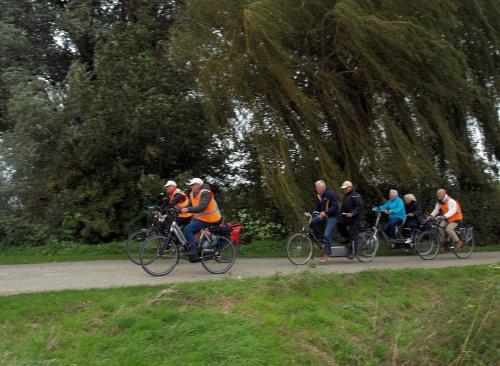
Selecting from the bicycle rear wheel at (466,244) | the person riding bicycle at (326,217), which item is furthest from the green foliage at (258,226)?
the bicycle rear wheel at (466,244)

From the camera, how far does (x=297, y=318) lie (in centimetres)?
759

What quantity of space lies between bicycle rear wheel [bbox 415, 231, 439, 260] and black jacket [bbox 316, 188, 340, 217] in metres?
2.76

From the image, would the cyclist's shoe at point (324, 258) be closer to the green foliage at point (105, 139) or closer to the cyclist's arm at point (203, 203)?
the cyclist's arm at point (203, 203)

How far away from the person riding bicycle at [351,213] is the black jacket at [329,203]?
0.89ft

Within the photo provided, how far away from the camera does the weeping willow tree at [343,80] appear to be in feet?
43.3

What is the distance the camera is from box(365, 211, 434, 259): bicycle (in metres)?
13.9

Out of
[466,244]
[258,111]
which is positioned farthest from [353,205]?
[466,244]

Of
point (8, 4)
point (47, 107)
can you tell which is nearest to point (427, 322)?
point (47, 107)

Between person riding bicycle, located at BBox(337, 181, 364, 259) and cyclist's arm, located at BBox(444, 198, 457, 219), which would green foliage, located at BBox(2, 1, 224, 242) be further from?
cyclist's arm, located at BBox(444, 198, 457, 219)

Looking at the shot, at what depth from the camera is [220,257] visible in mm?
10891

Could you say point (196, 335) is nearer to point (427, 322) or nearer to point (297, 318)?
point (297, 318)

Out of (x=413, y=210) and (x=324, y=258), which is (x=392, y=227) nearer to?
(x=413, y=210)

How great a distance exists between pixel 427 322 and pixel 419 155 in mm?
7352

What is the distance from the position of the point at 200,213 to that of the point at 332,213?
11.1 ft
